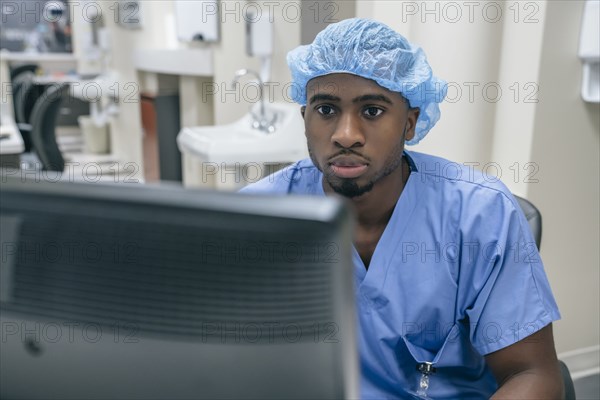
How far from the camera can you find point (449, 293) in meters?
0.86

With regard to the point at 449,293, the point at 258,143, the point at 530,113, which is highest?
the point at 530,113

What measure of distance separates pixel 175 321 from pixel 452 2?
57.4 inches

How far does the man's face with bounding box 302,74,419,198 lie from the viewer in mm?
884

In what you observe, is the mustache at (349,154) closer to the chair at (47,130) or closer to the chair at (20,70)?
the chair at (47,130)

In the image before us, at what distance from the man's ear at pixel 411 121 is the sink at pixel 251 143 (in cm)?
78

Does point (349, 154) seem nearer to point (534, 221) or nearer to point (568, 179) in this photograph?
point (534, 221)

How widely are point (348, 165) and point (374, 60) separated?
0.17 m

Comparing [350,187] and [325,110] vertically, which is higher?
[325,110]

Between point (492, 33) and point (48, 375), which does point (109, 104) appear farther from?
point (48, 375)

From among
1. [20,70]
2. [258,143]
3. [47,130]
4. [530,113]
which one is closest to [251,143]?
[258,143]

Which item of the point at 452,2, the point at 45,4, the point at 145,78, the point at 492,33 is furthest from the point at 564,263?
the point at 45,4

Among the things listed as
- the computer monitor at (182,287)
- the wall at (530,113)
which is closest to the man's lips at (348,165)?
the computer monitor at (182,287)

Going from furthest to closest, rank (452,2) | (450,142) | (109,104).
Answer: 1. (109,104)
2. (450,142)
3. (452,2)

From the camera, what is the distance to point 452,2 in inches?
61.5
